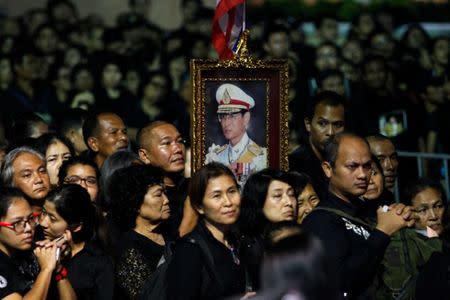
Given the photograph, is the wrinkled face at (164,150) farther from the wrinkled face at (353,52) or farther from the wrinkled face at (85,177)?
the wrinkled face at (353,52)

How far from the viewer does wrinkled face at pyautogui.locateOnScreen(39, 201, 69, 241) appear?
9.63m

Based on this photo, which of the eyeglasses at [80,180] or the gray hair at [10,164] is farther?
the eyeglasses at [80,180]

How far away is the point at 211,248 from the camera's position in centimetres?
902

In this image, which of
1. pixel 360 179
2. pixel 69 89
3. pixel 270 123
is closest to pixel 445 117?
pixel 69 89

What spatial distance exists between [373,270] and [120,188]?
6.49 ft

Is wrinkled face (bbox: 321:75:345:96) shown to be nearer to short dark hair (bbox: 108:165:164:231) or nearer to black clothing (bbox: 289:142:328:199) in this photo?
black clothing (bbox: 289:142:328:199)

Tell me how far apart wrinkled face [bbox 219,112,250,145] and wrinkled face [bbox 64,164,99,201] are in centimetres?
105

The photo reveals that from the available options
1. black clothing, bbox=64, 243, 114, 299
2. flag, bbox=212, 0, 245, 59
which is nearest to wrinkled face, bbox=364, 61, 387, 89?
flag, bbox=212, 0, 245, 59

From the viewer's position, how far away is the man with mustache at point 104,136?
11.7 metres

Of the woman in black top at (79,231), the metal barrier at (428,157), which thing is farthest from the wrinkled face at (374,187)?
the metal barrier at (428,157)

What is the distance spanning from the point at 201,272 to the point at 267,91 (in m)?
2.33

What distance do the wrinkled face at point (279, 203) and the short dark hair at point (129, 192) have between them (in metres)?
0.78

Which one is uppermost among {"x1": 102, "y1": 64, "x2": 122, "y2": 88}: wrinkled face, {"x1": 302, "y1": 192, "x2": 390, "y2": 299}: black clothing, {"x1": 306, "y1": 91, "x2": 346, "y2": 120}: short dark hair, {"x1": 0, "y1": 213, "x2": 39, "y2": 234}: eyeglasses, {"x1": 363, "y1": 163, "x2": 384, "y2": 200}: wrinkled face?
{"x1": 102, "y1": 64, "x2": 122, "y2": 88}: wrinkled face

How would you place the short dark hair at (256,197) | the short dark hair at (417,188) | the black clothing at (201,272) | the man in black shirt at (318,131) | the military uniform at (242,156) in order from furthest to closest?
the short dark hair at (417,188)
the man in black shirt at (318,131)
the military uniform at (242,156)
the short dark hair at (256,197)
the black clothing at (201,272)
